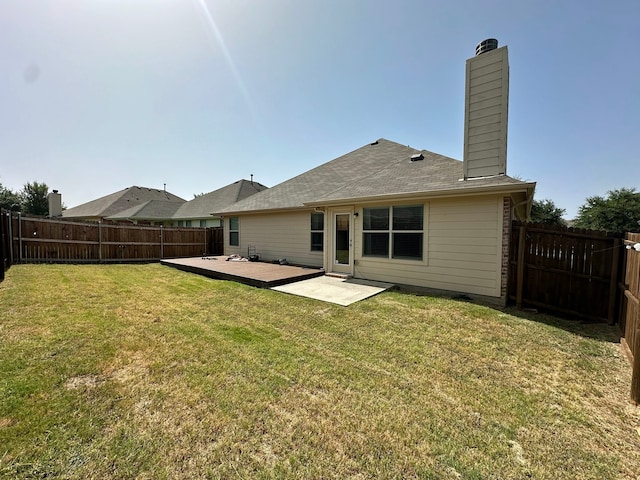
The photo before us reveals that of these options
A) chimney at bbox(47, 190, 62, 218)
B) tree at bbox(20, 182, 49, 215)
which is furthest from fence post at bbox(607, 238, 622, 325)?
tree at bbox(20, 182, 49, 215)

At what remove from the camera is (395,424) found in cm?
220

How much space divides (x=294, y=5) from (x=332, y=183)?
5.91 meters

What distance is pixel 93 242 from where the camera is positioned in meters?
11.5

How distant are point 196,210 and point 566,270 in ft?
71.2

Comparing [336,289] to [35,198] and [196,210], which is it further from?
[35,198]

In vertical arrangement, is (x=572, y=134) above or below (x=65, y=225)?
above

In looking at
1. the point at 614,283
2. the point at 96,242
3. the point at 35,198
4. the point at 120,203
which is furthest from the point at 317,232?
the point at 35,198

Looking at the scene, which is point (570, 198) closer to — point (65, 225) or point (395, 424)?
point (395, 424)

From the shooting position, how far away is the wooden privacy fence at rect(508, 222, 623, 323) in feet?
16.2

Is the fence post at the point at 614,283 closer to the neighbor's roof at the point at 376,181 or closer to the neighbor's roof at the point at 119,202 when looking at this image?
the neighbor's roof at the point at 376,181

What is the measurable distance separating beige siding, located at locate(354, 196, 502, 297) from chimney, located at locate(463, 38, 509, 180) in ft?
3.26

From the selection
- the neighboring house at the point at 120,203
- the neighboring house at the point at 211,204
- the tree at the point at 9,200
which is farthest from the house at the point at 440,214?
the tree at the point at 9,200

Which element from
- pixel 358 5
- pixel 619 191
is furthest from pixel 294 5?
pixel 619 191

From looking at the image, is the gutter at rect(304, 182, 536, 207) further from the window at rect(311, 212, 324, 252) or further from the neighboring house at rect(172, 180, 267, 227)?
the neighboring house at rect(172, 180, 267, 227)
